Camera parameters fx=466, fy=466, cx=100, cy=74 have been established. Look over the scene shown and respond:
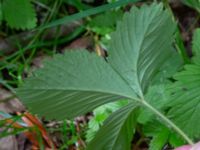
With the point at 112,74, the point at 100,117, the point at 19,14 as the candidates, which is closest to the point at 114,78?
the point at 112,74

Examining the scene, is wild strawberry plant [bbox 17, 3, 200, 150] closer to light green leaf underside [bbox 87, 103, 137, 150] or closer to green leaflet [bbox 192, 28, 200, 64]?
light green leaf underside [bbox 87, 103, 137, 150]

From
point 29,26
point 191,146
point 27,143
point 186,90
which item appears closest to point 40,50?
point 29,26

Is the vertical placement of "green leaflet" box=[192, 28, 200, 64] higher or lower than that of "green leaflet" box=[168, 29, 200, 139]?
higher

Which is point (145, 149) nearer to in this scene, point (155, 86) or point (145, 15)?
point (155, 86)

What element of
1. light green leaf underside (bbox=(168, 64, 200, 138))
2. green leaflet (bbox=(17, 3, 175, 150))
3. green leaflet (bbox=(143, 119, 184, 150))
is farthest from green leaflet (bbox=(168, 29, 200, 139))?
green leaflet (bbox=(17, 3, 175, 150))

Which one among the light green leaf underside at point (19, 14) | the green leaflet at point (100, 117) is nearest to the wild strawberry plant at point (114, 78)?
the green leaflet at point (100, 117)

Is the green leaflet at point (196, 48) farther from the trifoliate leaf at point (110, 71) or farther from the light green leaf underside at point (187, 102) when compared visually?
the trifoliate leaf at point (110, 71)
